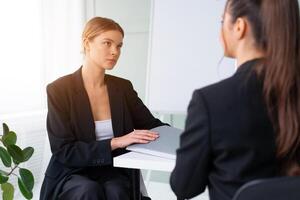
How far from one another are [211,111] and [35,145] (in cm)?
208

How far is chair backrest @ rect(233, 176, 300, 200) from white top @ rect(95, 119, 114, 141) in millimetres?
955

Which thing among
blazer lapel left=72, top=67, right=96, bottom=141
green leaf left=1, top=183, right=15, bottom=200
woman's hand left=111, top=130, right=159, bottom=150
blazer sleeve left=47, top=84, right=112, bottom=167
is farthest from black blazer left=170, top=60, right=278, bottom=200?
green leaf left=1, top=183, right=15, bottom=200

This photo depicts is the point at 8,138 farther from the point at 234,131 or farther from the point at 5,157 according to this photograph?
the point at 234,131

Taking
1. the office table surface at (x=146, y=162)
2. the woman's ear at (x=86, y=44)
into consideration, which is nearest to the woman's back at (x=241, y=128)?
the office table surface at (x=146, y=162)

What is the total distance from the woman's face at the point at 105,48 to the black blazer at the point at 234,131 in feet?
2.85

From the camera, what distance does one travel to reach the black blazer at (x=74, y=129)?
1.38 meters

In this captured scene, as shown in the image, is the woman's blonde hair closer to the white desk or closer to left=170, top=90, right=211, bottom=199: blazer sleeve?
the white desk

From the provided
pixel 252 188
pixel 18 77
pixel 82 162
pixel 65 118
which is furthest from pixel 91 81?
pixel 252 188

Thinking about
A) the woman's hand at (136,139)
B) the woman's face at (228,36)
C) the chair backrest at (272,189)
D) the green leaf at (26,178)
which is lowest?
the green leaf at (26,178)

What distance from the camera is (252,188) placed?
64cm

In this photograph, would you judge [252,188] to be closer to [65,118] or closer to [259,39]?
[259,39]

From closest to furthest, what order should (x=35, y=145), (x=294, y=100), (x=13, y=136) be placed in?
(x=294, y=100)
(x=13, y=136)
(x=35, y=145)

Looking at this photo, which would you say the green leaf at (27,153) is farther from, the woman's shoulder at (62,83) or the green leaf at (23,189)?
the woman's shoulder at (62,83)

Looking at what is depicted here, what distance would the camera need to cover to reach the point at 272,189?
640 mm
